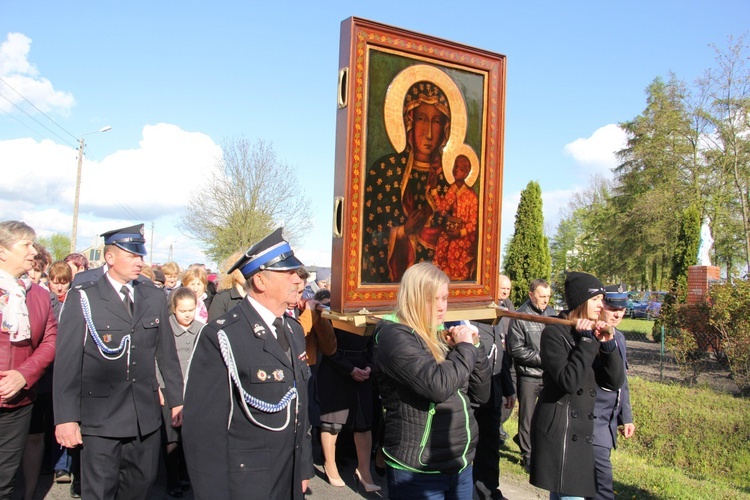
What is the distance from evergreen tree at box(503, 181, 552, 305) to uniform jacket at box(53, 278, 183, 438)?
47.4ft

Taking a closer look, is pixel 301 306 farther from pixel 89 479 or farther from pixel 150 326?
pixel 89 479

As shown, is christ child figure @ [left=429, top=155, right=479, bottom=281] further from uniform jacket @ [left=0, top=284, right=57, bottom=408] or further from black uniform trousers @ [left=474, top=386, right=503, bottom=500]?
uniform jacket @ [left=0, top=284, right=57, bottom=408]

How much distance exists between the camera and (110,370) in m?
4.00

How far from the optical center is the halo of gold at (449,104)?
181 inches

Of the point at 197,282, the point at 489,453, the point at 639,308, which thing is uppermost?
the point at 197,282

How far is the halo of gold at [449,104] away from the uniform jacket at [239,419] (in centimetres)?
212

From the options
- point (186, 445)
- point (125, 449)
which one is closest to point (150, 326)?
point (125, 449)

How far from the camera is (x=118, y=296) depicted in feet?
13.6

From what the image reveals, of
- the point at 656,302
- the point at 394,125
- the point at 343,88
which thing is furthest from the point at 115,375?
the point at 656,302

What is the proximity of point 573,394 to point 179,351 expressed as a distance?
11.9 feet

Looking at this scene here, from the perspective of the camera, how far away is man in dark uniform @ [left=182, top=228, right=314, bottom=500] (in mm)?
2805

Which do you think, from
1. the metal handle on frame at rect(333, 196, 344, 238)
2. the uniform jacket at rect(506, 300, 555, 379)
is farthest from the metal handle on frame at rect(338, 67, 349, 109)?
the uniform jacket at rect(506, 300, 555, 379)

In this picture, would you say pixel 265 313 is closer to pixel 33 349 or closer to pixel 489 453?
pixel 33 349

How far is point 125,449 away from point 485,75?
3.92 metres
